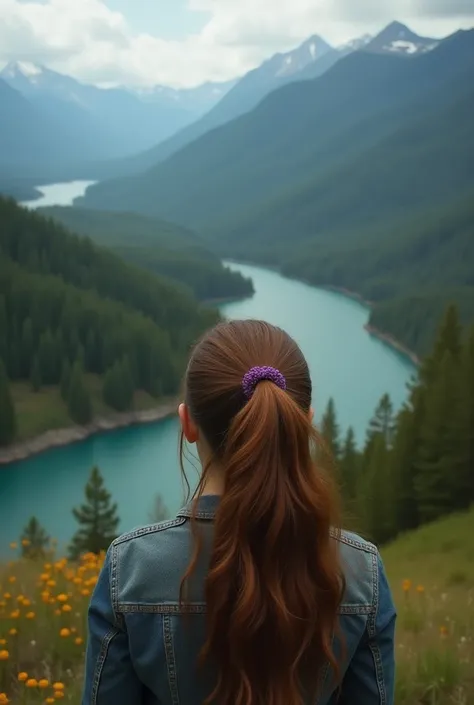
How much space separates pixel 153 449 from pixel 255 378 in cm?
5723

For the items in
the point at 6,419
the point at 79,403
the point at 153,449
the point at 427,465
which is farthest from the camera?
the point at 79,403

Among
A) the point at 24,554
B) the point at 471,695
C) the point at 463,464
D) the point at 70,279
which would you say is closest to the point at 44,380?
the point at 70,279

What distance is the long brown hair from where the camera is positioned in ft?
7.36

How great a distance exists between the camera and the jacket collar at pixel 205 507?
2361 mm

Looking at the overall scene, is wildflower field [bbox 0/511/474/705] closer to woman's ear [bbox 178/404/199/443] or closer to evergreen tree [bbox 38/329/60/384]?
woman's ear [bbox 178/404/199/443]

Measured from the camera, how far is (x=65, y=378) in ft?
262

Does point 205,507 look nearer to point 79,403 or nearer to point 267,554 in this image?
point 267,554

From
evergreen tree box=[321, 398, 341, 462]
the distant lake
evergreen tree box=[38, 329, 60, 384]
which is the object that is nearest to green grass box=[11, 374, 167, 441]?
evergreen tree box=[38, 329, 60, 384]

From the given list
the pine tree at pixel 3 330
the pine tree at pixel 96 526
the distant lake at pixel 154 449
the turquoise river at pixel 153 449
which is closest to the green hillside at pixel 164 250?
the distant lake at pixel 154 449

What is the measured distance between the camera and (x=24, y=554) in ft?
31.3

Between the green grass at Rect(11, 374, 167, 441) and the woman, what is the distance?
63771 millimetres

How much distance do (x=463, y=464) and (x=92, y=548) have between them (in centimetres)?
1478

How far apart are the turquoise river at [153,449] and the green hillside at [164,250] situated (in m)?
27.3

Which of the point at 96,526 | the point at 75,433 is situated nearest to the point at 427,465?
the point at 96,526
